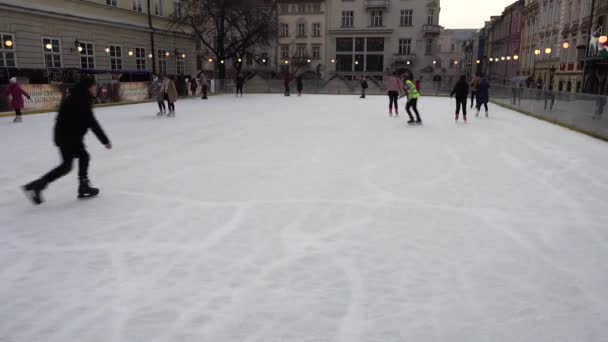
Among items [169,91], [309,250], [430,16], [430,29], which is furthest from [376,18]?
[309,250]

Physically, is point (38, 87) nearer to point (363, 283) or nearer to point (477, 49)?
point (363, 283)

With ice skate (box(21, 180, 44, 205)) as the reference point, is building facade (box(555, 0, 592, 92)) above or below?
above

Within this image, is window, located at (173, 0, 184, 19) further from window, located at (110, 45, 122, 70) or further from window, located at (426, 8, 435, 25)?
window, located at (426, 8, 435, 25)

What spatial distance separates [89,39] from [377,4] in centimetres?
4269

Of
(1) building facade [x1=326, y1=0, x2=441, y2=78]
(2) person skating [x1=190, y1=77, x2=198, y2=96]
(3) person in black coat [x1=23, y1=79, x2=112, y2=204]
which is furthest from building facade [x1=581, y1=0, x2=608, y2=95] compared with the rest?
(1) building facade [x1=326, y1=0, x2=441, y2=78]

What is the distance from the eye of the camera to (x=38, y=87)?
55.7 feet

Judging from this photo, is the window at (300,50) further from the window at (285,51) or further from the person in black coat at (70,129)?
the person in black coat at (70,129)

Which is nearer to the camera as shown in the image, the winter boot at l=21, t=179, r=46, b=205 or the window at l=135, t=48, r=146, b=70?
the winter boot at l=21, t=179, r=46, b=205

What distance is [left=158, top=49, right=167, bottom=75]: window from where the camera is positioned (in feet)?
108

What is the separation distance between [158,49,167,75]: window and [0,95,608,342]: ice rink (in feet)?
86.7

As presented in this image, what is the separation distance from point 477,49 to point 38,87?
70114 mm

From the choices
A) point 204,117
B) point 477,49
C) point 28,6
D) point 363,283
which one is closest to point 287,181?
point 363,283

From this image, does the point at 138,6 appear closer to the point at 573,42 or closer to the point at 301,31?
the point at 573,42

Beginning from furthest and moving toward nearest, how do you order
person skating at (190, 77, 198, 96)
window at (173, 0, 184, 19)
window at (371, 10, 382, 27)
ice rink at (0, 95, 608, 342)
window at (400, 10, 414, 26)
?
window at (371, 10, 382, 27)
window at (400, 10, 414, 26)
window at (173, 0, 184, 19)
person skating at (190, 77, 198, 96)
ice rink at (0, 95, 608, 342)
